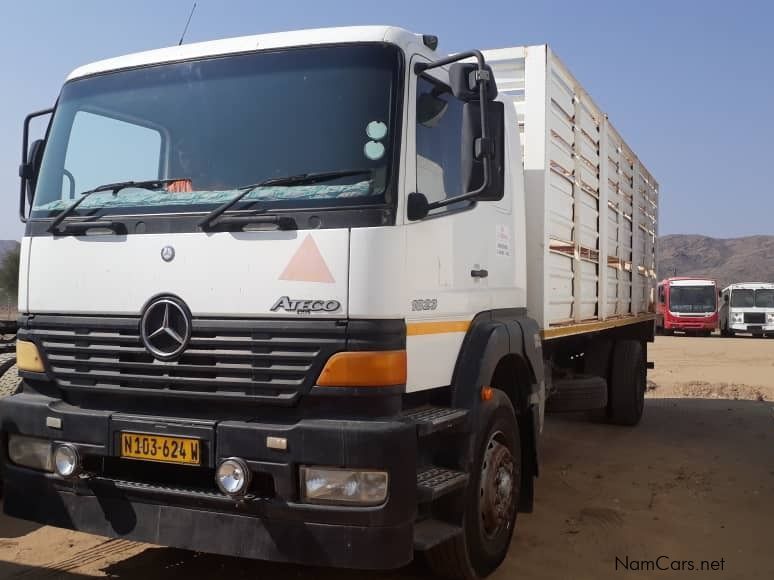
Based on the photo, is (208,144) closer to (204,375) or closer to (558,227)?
(204,375)

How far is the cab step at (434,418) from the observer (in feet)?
10.5

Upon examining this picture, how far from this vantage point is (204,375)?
10.7 ft

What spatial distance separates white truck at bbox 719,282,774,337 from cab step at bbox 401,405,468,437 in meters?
29.0

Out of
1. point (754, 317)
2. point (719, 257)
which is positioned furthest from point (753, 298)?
point (719, 257)

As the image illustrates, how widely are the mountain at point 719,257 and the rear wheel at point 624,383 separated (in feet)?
287

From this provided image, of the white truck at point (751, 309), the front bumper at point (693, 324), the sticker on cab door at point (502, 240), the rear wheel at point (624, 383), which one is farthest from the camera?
the front bumper at point (693, 324)

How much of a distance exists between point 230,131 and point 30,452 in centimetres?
177

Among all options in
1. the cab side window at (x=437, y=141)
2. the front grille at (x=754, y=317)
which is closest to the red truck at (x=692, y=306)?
the front grille at (x=754, y=317)

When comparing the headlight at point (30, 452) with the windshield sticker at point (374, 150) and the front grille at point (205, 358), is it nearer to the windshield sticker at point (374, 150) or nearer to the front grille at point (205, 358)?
the front grille at point (205, 358)

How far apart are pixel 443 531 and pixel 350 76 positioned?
205 centimetres

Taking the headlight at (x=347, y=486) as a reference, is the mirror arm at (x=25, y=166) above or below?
above

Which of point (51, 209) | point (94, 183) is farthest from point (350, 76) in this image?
point (51, 209)

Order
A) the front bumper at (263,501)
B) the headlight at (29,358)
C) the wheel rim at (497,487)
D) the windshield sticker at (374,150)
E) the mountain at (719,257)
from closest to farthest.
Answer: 1. the front bumper at (263,501)
2. the windshield sticker at (374,150)
3. the headlight at (29,358)
4. the wheel rim at (497,487)
5. the mountain at (719,257)

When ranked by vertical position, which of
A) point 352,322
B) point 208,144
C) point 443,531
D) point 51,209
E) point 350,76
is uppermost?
point 350,76
